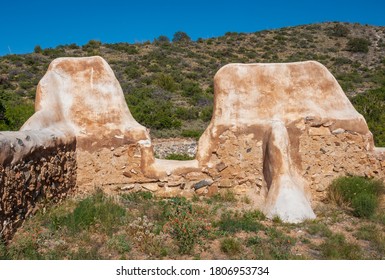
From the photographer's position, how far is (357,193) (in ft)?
21.5

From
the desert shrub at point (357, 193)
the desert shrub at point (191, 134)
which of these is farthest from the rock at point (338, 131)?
the desert shrub at point (191, 134)

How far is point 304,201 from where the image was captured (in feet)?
20.4

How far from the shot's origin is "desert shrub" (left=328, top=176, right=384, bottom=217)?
242 inches

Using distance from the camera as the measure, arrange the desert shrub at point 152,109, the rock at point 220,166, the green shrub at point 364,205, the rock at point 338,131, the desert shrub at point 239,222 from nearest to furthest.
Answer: the desert shrub at point 239,222 → the green shrub at point 364,205 → the rock at point 338,131 → the rock at point 220,166 → the desert shrub at point 152,109

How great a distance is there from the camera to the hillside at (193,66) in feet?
57.8

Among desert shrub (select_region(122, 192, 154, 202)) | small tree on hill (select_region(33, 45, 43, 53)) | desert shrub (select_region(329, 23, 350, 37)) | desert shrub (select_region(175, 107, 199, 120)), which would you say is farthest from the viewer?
desert shrub (select_region(329, 23, 350, 37))

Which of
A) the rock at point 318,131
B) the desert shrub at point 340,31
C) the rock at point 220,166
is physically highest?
the desert shrub at point 340,31

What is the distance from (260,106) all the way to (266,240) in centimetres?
291

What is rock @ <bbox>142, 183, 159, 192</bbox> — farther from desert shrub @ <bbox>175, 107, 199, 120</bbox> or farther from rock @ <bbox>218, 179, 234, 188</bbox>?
desert shrub @ <bbox>175, 107, 199, 120</bbox>

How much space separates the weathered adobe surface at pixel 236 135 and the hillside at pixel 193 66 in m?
5.50

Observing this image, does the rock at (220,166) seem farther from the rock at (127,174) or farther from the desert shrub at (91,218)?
the desert shrub at (91,218)

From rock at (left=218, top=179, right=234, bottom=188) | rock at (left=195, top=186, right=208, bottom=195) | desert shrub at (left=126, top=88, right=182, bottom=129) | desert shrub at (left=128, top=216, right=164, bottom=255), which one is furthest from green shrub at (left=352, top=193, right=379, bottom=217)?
desert shrub at (left=126, top=88, right=182, bottom=129)
